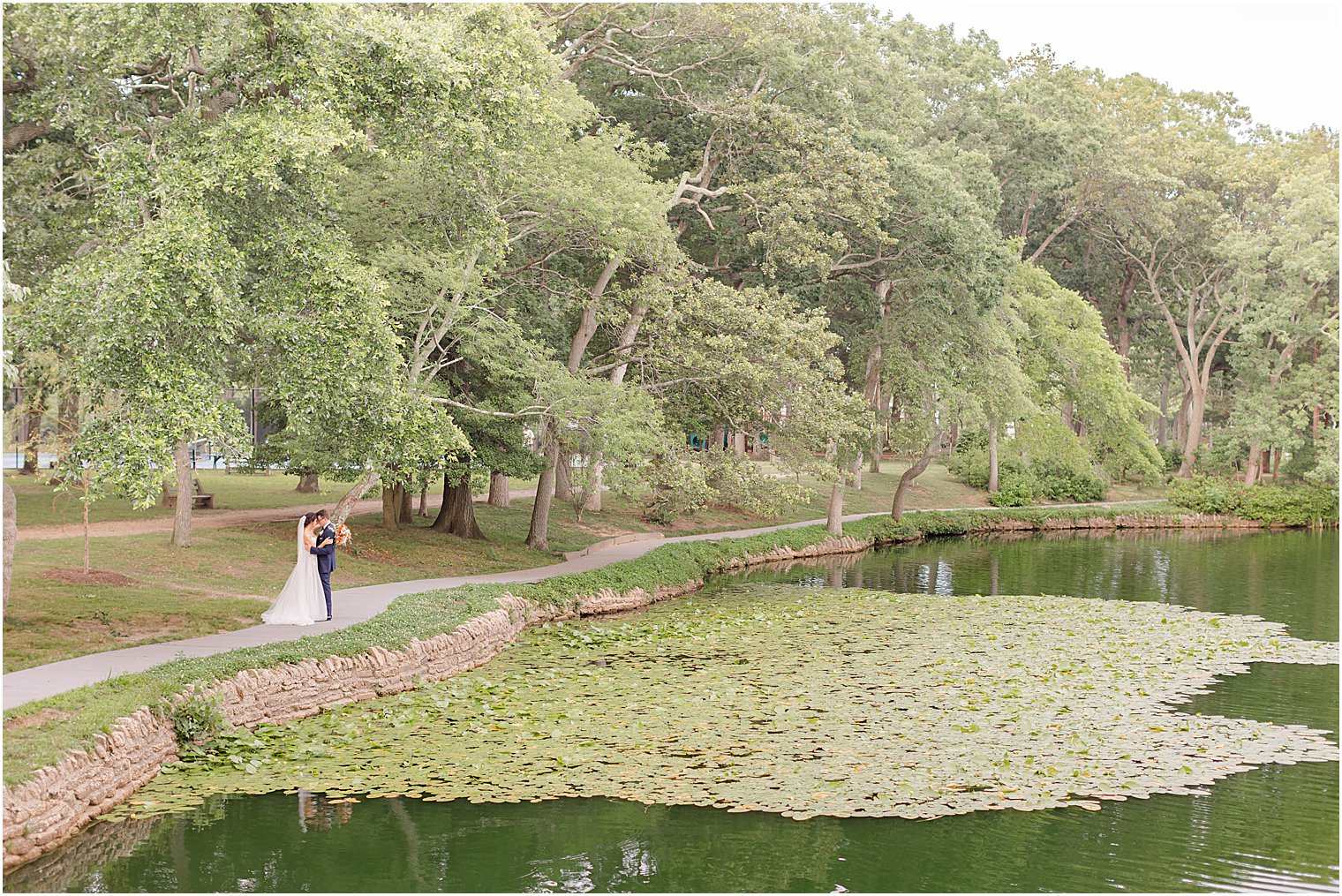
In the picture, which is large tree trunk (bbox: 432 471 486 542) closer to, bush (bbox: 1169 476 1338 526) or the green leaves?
the green leaves

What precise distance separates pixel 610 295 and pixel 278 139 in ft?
52.2

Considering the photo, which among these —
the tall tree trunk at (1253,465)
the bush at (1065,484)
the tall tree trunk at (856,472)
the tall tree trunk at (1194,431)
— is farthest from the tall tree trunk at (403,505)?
the tall tree trunk at (1194,431)

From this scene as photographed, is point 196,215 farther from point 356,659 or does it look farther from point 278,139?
point 356,659

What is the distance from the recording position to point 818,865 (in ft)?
35.1

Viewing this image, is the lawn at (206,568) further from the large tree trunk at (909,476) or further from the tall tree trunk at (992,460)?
the tall tree trunk at (992,460)

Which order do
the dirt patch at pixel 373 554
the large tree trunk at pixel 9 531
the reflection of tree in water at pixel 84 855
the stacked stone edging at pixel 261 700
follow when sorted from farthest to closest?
the dirt patch at pixel 373 554
the large tree trunk at pixel 9 531
the stacked stone edging at pixel 261 700
the reflection of tree in water at pixel 84 855

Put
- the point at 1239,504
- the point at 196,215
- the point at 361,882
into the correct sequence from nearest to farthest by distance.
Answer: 1. the point at 361,882
2. the point at 196,215
3. the point at 1239,504

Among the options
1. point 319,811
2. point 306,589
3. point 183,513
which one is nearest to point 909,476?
point 183,513

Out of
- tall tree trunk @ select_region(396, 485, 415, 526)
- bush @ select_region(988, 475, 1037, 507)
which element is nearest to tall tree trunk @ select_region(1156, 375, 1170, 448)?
bush @ select_region(988, 475, 1037, 507)

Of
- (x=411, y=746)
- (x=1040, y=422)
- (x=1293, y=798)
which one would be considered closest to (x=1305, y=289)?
(x=1040, y=422)

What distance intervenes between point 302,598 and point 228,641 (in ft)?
5.95

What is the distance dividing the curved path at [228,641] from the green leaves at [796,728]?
1.83m

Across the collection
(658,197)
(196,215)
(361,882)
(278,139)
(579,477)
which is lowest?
(361,882)

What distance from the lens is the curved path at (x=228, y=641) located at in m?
13.8
